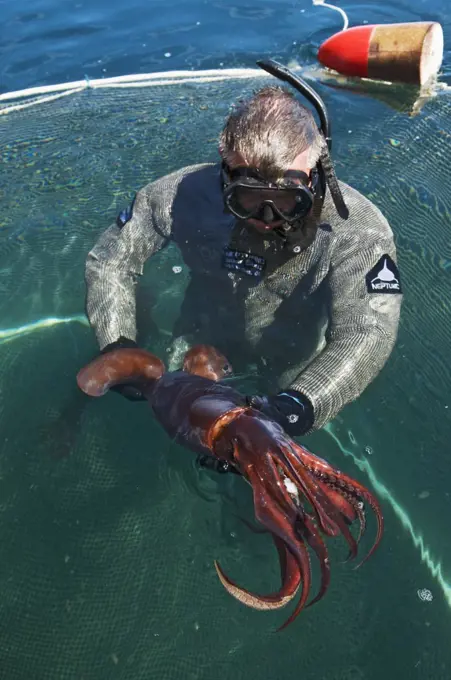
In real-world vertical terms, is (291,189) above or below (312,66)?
above

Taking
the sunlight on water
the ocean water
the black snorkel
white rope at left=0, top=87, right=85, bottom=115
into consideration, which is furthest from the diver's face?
white rope at left=0, top=87, right=85, bottom=115

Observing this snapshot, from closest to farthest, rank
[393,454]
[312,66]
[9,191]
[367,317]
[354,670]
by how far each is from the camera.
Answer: [354,670] → [367,317] → [393,454] → [9,191] → [312,66]

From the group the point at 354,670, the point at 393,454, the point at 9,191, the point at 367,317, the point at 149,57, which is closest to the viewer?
the point at 354,670

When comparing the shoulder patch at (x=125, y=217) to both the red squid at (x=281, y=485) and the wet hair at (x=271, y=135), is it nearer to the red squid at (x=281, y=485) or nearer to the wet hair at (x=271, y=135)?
the wet hair at (x=271, y=135)

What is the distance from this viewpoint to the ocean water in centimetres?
289

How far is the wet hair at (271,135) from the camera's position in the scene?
2.80m

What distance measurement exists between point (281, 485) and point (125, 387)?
1374mm

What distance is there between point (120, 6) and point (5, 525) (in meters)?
8.82

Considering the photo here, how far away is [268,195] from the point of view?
286 centimetres

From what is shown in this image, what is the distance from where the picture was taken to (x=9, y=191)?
5.61m

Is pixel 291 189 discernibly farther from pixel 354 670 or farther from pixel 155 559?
pixel 354 670

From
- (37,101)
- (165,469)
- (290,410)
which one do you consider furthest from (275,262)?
(37,101)

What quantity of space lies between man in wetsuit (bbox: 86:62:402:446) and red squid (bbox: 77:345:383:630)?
22cm

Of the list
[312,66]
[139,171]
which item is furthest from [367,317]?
[312,66]
